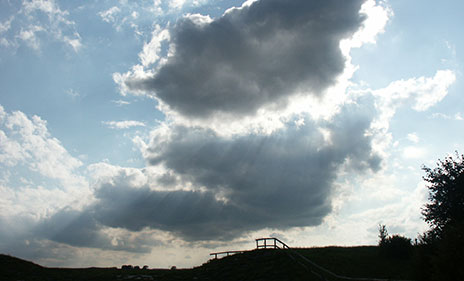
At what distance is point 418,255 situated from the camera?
2386 cm

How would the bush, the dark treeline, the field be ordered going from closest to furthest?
the dark treeline → the field → the bush

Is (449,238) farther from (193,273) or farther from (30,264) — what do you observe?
(30,264)

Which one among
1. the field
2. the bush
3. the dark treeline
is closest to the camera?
the dark treeline

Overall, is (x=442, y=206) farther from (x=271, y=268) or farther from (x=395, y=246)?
(x=271, y=268)

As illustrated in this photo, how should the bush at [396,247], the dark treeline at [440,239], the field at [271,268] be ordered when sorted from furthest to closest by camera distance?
the bush at [396,247]
the field at [271,268]
the dark treeline at [440,239]

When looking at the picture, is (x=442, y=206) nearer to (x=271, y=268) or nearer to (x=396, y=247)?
(x=396, y=247)

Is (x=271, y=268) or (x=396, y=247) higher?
(x=396, y=247)

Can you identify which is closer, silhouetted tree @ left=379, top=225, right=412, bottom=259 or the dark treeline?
the dark treeline

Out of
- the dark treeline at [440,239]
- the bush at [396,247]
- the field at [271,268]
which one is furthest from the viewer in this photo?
the bush at [396,247]

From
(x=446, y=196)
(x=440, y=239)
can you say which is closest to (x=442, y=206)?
(x=446, y=196)

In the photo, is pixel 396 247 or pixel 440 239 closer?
pixel 440 239

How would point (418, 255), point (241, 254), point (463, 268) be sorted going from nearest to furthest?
point (463, 268) < point (418, 255) < point (241, 254)

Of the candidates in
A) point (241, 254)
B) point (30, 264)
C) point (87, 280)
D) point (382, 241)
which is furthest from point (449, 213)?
point (30, 264)

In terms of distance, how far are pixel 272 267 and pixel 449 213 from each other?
2214cm
